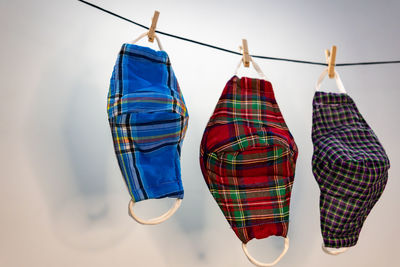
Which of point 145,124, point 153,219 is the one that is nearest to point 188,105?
point 145,124

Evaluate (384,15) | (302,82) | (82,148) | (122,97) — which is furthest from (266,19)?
(82,148)

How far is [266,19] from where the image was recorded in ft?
3.83

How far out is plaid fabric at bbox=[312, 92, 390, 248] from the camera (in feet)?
2.82

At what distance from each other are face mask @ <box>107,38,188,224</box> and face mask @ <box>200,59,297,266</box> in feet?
0.34

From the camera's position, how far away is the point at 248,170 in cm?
82

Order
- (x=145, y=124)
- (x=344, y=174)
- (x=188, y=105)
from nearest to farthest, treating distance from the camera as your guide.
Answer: (x=145, y=124) < (x=344, y=174) < (x=188, y=105)

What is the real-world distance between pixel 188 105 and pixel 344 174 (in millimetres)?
542

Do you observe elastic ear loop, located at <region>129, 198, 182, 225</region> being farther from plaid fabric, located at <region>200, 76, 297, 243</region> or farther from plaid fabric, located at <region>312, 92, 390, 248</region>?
plaid fabric, located at <region>312, 92, 390, 248</region>

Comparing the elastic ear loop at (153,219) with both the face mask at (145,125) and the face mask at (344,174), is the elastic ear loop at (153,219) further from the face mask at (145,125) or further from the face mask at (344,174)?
the face mask at (344,174)

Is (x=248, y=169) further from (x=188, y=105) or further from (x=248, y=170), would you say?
(x=188, y=105)

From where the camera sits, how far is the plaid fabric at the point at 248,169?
0.82m

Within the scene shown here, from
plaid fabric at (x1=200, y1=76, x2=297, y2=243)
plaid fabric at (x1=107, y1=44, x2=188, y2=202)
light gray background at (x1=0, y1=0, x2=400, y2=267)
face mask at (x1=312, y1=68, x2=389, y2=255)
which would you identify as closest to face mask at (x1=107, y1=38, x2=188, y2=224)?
plaid fabric at (x1=107, y1=44, x2=188, y2=202)

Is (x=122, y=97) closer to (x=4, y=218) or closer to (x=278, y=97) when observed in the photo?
(x=4, y=218)

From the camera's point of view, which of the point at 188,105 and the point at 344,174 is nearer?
the point at 344,174
